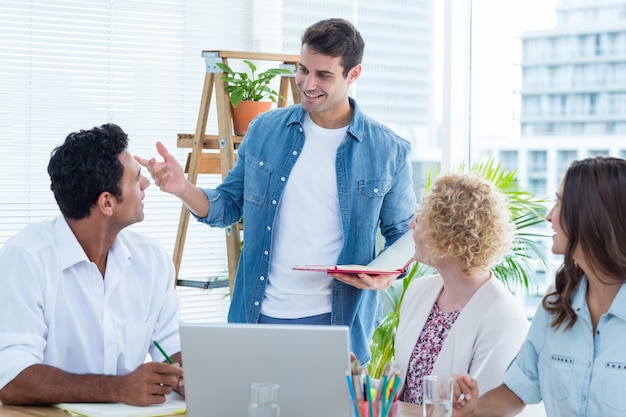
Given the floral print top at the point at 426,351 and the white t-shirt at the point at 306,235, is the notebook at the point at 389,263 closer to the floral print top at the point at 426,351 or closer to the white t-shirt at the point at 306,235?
the white t-shirt at the point at 306,235

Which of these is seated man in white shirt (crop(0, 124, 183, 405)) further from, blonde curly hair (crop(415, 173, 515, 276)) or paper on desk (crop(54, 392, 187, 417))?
blonde curly hair (crop(415, 173, 515, 276))

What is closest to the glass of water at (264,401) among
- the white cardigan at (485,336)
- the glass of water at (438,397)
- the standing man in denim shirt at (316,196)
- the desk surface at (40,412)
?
the glass of water at (438,397)

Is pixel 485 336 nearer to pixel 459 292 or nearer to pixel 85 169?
pixel 459 292

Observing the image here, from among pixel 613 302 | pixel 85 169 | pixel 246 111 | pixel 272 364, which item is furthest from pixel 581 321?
pixel 246 111

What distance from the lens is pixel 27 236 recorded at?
2189mm

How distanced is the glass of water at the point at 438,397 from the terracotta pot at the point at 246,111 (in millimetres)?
2198

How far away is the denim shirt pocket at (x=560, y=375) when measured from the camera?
1901mm

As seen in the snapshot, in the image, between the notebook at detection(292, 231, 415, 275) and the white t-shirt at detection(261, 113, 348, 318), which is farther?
the white t-shirt at detection(261, 113, 348, 318)

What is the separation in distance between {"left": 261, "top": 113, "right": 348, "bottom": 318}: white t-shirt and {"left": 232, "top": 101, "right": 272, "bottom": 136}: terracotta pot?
85cm

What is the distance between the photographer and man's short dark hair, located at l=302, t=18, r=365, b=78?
2.71 metres

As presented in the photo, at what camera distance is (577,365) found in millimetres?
1884

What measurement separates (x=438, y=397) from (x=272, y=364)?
0.32 meters

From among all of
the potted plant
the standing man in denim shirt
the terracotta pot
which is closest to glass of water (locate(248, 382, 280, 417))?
the standing man in denim shirt

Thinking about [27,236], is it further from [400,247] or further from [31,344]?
[400,247]
